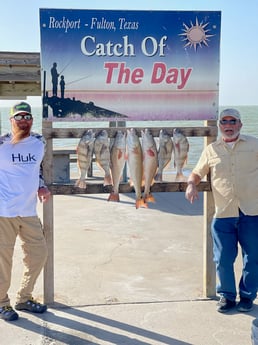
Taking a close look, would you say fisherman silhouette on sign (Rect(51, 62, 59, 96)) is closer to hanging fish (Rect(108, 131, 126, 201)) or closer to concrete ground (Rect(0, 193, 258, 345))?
hanging fish (Rect(108, 131, 126, 201))

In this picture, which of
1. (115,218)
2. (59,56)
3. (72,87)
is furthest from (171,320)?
(115,218)

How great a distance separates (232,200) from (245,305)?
938 mm

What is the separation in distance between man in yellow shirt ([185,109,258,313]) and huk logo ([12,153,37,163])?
4.33 feet

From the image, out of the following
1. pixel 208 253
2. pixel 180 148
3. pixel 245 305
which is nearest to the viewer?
pixel 180 148

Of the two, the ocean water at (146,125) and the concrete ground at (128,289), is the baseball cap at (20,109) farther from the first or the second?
the concrete ground at (128,289)

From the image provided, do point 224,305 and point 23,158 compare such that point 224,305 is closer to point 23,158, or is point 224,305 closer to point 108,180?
point 108,180

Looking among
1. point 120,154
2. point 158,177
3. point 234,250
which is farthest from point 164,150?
point 234,250

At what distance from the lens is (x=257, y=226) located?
420 cm

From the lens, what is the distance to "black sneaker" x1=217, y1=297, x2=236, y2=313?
14.3 ft

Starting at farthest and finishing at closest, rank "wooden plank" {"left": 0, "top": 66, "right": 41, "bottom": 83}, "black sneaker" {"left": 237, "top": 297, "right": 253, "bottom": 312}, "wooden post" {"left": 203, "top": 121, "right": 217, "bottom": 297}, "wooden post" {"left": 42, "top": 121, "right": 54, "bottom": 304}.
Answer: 1. "wooden plank" {"left": 0, "top": 66, "right": 41, "bottom": 83}
2. "wooden post" {"left": 203, "top": 121, "right": 217, "bottom": 297}
3. "wooden post" {"left": 42, "top": 121, "right": 54, "bottom": 304}
4. "black sneaker" {"left": 237, "top": 297, "right": 253, "bottom": 312}

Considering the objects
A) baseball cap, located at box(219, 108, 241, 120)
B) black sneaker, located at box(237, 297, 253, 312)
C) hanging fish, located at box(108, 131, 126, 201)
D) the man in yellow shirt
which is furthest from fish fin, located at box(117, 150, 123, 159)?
black sneaker, located at box(237, 297, 253, 312)

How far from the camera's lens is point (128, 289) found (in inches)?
Answer: 199

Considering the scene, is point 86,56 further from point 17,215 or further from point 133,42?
point 17,215

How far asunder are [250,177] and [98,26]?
181 centimetres
